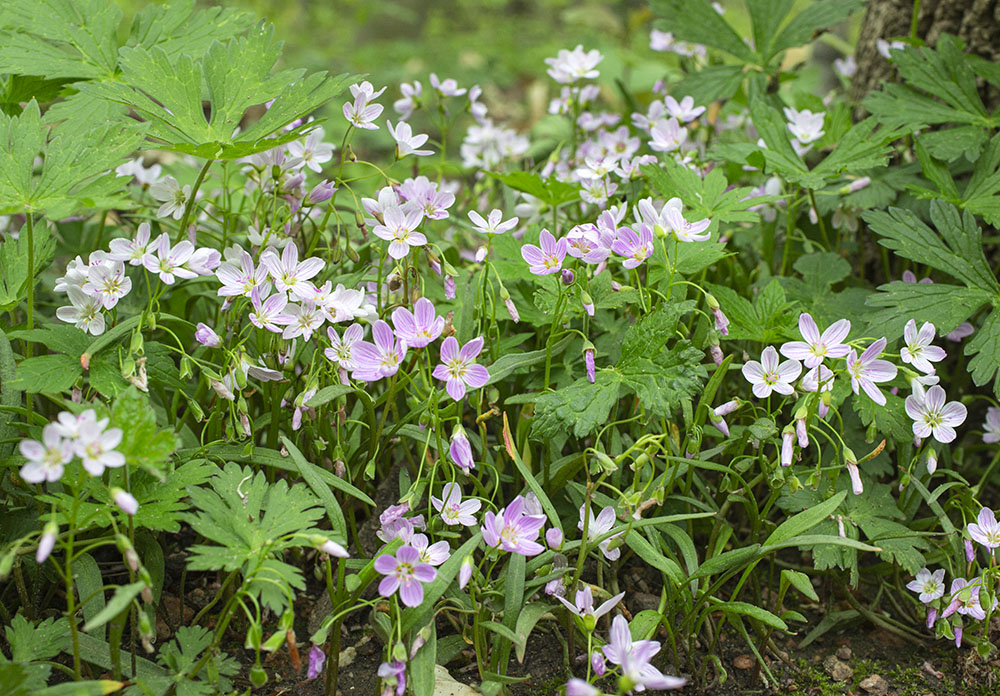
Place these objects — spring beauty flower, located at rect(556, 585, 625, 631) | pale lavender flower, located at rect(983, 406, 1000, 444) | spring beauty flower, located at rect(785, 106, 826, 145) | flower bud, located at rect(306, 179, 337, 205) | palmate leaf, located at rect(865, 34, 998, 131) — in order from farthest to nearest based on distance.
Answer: spring beauty flower, located at rect(785, 106, 826, 145) < palmate leaf, located at rect(865, 34, 998, 131) < pale lavender flower, located at rect(983, 406, 1000, 444) < flower bud, located at rect(306, 179, 337, 205) < spring beauty flower, located at rect(556, 585, 625, 631)

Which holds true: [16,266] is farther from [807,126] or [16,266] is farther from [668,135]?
[807,126]

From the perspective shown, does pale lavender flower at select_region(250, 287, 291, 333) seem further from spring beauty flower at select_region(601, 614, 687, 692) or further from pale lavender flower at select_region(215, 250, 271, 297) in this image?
spring beauty flower at select_region(601, 614, 687, 692)

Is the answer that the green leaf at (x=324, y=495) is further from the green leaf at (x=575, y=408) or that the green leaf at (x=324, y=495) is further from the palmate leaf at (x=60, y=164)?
the palmate leaf at (x=60, y=164)

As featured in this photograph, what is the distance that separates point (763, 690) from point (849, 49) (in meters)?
3.33

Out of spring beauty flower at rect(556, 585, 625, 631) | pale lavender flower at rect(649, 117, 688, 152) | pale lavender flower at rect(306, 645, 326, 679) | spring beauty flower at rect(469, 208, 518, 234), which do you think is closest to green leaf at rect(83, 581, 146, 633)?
pale lavender flower at rect(306, 645, 326, 679)

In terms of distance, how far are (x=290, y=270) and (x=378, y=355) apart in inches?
10.9

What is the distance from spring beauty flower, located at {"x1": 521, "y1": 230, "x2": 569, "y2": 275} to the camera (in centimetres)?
162

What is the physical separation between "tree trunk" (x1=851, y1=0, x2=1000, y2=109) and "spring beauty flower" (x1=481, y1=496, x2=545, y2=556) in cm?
172

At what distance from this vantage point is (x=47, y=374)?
4.76 feet

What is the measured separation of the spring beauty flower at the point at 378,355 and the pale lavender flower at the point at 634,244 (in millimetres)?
482

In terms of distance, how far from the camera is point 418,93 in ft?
7.25

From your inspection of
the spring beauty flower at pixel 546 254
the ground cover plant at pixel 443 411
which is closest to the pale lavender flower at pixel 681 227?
the ground cover plant at pixel 443 411

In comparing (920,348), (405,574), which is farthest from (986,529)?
(405,574)

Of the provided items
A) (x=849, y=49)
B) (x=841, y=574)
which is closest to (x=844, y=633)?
(x=841, y=574)
